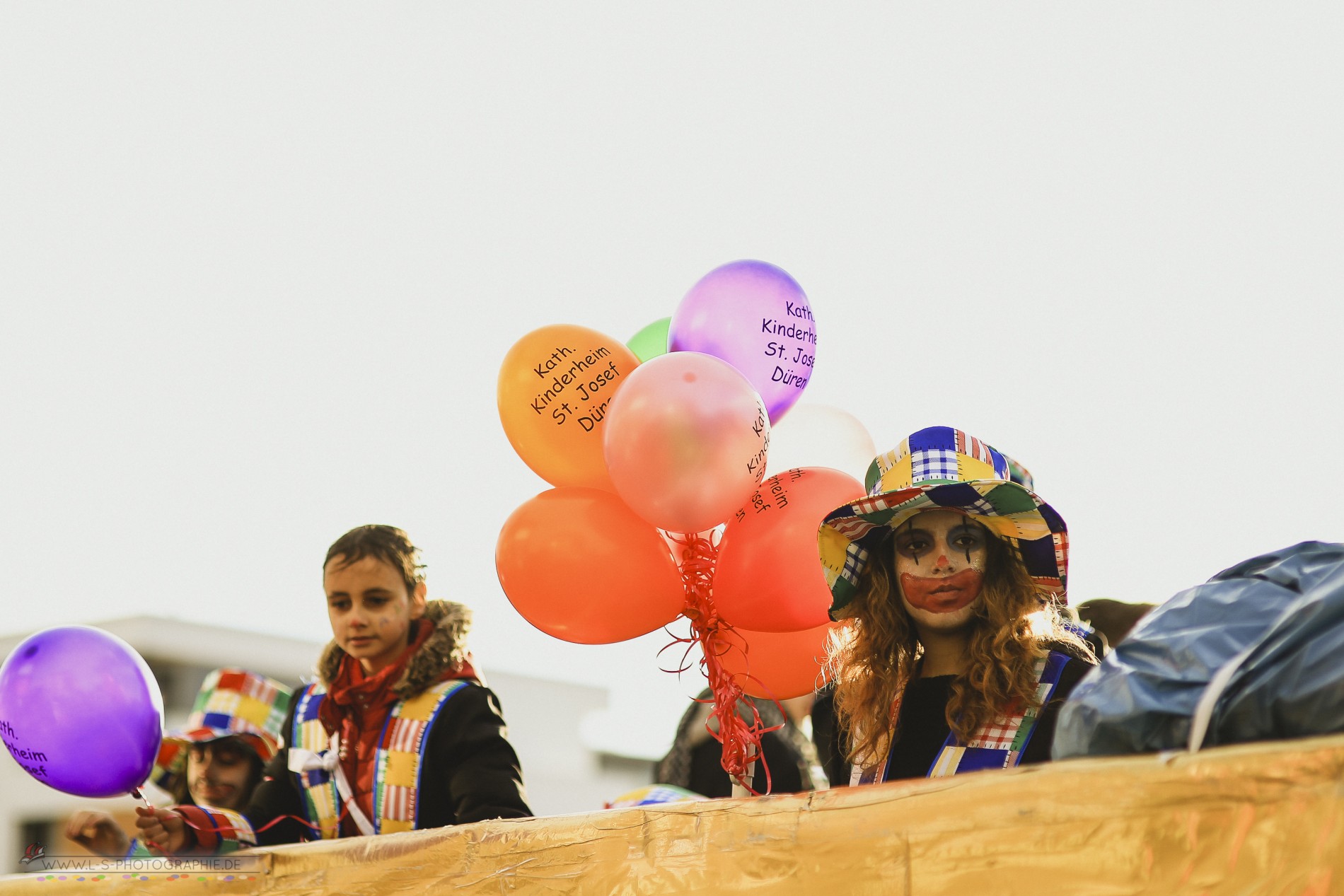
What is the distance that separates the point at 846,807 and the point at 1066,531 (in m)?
0.94

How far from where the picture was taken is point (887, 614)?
104 inches

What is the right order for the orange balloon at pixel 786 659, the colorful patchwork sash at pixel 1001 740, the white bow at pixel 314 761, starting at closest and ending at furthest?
the colorful patchwork sash at pixel 1001 740 < the orange balloon at pixel 786 659 < the white bow at pixel 314 761

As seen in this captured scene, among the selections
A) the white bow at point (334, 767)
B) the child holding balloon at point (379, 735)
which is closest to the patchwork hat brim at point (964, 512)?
the child holding balloon at point (379, 735)

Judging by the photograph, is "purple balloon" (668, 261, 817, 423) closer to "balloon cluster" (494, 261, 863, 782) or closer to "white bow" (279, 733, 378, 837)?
"balloon cluster" (494, 261, 863, 782)

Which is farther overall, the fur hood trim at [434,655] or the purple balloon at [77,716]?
the fur hood trim at [434,655]

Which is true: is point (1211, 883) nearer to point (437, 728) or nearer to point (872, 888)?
point (872, 888)

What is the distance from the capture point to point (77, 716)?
2889mm

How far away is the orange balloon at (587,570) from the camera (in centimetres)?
263

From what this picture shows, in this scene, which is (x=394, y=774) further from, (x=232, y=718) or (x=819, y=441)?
(x=232, y=718)

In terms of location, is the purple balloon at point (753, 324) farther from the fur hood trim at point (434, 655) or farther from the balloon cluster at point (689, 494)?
the fur hood trim at point (434, 655)

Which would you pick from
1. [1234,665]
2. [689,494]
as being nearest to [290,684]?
[689,494]

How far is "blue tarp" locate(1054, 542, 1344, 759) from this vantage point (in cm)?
147

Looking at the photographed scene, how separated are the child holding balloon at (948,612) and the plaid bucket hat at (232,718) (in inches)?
82.8

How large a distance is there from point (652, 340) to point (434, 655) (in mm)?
870
